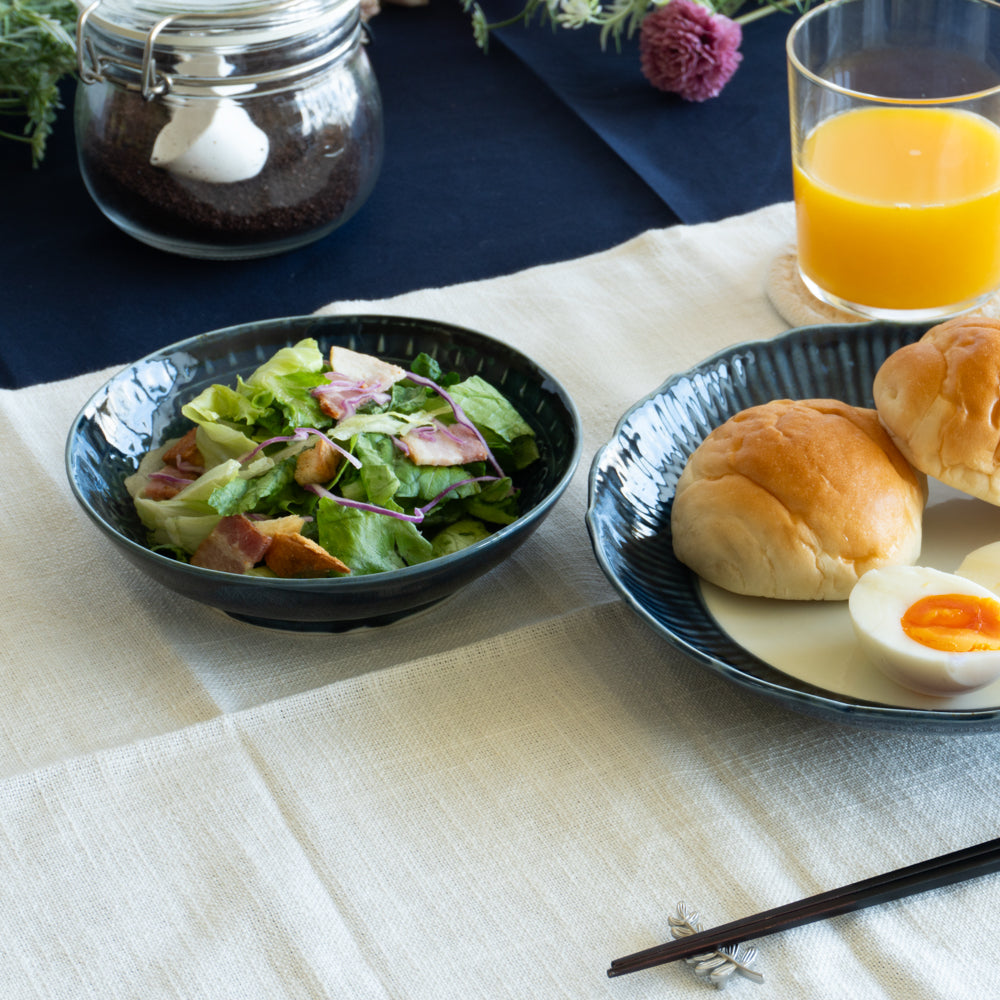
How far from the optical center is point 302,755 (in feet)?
2.88

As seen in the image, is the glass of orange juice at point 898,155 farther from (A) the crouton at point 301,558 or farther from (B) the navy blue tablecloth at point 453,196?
(A) the crouton at point 301,558

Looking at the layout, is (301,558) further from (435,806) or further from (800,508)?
(800,508)

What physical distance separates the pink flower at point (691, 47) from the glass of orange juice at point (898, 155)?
496mm

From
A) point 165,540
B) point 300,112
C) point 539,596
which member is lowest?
point 539,596

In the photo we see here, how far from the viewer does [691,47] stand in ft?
5.97

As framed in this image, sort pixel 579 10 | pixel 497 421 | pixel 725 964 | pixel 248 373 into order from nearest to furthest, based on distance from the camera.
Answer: pixel 725 964
pixel 497 421
pixel 248 373
pixel 579 10

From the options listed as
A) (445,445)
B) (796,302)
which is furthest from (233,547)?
(796,302)

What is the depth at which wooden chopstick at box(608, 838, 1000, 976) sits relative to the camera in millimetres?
724

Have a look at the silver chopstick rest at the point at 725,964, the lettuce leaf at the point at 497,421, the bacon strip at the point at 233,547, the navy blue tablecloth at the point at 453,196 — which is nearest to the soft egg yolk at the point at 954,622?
the silver chopstick rest at the point at 725,964

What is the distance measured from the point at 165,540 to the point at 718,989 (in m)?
0.56

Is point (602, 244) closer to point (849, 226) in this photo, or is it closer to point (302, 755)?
point (849, 226)

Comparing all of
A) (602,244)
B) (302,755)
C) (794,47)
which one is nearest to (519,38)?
(602,244)

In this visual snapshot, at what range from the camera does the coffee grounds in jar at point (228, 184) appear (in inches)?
56.1

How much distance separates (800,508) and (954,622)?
0.48 ft
